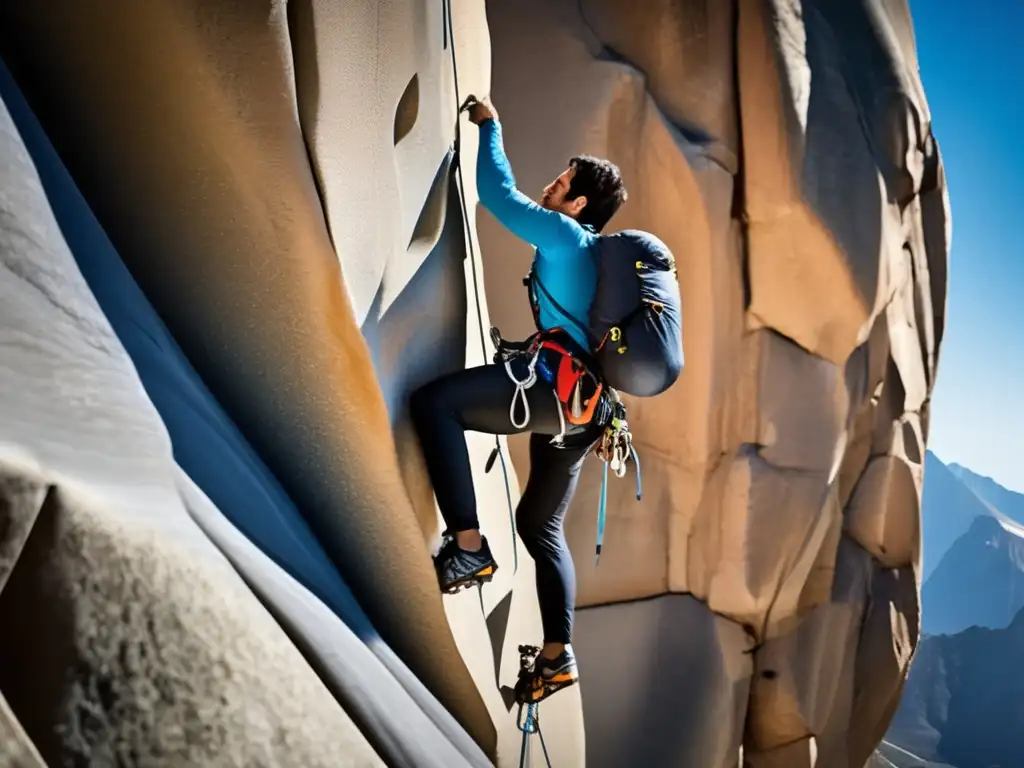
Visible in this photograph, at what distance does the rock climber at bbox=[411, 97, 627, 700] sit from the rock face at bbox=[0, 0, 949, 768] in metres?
0.10

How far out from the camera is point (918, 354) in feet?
19.5

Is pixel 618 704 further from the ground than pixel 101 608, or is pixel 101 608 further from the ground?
pixel 101 608

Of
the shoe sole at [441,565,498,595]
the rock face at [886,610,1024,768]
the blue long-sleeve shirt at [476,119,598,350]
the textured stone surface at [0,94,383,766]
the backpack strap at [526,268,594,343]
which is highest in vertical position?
the blue long-sleeve shirt at [476,119,598,350]

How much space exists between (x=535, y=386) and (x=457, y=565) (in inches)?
19.5

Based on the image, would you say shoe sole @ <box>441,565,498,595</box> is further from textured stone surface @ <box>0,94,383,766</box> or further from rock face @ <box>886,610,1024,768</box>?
rock face @ <box>886,610,1024,768</box>

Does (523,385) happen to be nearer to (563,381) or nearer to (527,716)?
(563,381)

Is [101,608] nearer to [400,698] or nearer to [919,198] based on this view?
[400,698]

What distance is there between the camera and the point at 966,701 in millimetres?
11086

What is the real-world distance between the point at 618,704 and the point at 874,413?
2.66m

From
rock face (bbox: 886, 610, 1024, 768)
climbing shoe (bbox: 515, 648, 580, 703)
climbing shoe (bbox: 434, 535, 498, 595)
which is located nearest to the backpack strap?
climbing shoe (bbox: 434, 535, 498, 595)

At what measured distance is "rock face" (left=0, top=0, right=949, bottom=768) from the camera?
1.09 m

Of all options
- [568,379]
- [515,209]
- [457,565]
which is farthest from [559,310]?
[457,565]

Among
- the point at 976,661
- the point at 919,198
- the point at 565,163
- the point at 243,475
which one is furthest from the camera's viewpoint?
the point at 976,661

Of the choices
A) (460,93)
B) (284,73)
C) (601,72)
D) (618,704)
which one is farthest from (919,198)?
(284,73)
